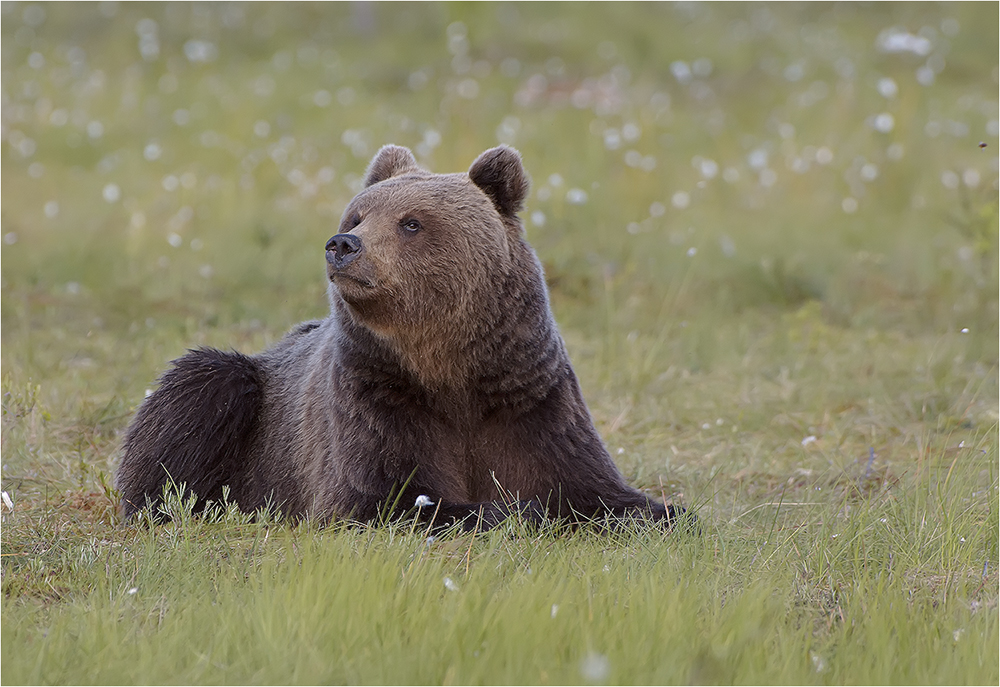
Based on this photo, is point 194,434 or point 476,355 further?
point 194,434

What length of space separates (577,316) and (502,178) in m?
3.46

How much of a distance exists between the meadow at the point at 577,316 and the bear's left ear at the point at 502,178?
1333mm

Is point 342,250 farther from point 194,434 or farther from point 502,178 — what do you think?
point 194,434

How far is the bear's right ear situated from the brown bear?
257 millimetres

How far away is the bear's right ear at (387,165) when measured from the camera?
15.9 feet

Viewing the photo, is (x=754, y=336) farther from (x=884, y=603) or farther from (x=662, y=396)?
(x=884, y=603)

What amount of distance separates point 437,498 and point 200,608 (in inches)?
45.1

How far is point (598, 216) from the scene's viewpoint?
9062mm

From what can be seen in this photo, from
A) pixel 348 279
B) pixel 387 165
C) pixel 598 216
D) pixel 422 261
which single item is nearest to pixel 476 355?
pixel 422 261

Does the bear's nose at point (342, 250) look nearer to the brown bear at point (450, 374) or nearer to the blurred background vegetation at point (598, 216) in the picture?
the brown bear at point (450, 374)

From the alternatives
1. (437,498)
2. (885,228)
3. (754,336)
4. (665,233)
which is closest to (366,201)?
(437,498)

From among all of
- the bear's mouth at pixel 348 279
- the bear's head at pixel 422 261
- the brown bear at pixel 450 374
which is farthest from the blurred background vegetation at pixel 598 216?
the bear's mouth at pixel 348 279

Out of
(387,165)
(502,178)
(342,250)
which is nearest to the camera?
(342,250)

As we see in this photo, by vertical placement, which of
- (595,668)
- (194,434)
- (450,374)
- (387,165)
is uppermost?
(387,165)
